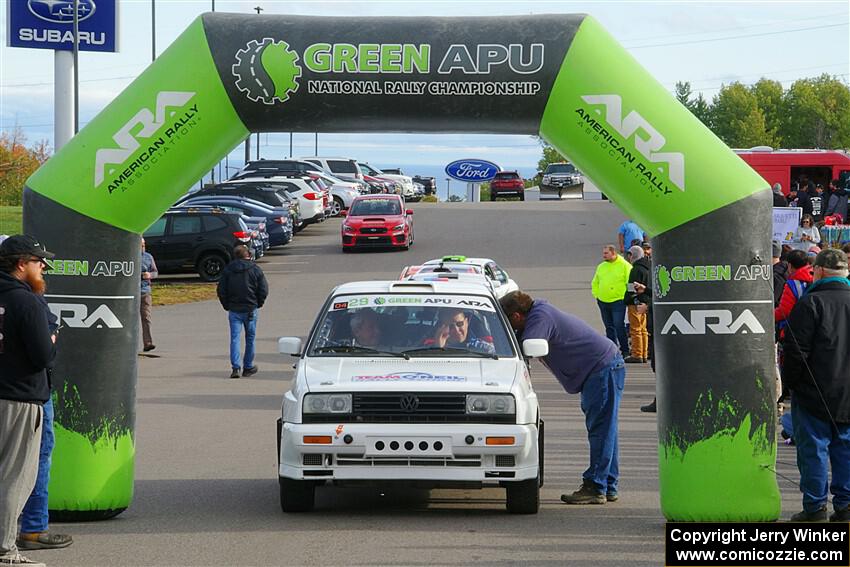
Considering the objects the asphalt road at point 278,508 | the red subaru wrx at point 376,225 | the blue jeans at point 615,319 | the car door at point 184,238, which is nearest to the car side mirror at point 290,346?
the asphalt road at point 278,508

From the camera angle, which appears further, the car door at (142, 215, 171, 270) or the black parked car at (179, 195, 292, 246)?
the black parked car at (179, 195, 292, 246)

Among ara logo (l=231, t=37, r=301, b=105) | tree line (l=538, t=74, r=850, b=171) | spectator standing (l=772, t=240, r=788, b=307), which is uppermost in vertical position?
tree line (l=538, t=74, r=850, b=171)

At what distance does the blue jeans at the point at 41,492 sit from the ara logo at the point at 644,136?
4.22 metres

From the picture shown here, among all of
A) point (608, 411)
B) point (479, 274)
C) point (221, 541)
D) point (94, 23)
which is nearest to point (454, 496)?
point (608, 411)

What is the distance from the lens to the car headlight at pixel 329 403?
9484 millimetres

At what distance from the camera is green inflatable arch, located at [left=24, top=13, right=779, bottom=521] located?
9.25 m

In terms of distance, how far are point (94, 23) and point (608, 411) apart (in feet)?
114

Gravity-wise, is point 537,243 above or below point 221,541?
above

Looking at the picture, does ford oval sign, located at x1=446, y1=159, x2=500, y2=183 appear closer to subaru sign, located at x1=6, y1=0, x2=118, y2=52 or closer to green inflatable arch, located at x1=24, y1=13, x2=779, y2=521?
subaru sign, located at x1=6, y1=0, x2=118, y2=52

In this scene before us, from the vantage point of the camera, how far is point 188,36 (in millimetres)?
9547

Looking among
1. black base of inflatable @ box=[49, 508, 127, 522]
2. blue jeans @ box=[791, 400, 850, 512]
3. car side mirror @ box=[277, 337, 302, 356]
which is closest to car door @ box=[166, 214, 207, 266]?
car side mirror @ box=[277, 337, 302, 356]

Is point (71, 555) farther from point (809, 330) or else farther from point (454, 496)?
point (809, 330)

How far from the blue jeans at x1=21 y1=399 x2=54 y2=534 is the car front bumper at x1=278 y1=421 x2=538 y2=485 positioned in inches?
66.0

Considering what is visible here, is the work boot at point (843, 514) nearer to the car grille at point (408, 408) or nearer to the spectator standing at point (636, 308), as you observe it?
the car grille at point (408, 408)
